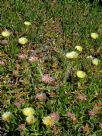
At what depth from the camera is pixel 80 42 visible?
450 cm

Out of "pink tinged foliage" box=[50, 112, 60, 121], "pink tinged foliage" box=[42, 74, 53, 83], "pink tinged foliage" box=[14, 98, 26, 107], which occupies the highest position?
"pink tinged foliage" box=[42, 74, 53, 83]

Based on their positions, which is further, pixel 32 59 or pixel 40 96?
pixel 32 59

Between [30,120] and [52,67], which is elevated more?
[52,67]

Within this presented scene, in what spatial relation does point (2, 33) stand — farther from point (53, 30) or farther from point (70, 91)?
point (70, 91)

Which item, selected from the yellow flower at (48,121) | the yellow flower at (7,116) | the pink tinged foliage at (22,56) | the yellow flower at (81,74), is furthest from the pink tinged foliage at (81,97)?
the pink tinged foliage at (22,56)

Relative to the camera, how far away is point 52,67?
4.16 meters

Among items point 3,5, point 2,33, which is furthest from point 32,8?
point 2,33

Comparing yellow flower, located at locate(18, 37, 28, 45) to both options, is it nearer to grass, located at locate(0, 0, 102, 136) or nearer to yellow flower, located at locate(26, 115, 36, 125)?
grass, located at locate(0, 0, 102, 136)

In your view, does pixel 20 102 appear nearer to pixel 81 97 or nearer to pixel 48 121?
pixel 48 121

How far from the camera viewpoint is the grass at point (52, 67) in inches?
136

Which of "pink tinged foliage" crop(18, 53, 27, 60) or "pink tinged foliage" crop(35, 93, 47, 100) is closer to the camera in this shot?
"pink tinged foliage" crop(35, 93, 47, 100)

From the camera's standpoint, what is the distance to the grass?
3463 millimetres

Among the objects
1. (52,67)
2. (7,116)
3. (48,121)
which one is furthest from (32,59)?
(48,121)

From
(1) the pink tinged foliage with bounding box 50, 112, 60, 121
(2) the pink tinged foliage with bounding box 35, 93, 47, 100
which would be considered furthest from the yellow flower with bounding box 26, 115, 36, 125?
(2) the pink tinged foliage with bounding box 35, 93, 47, 100
